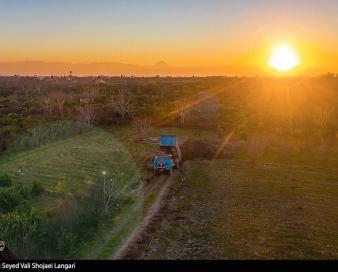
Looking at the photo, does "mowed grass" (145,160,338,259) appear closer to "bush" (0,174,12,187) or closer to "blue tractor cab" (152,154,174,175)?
"blue tractor cab" (152,154,174,175)

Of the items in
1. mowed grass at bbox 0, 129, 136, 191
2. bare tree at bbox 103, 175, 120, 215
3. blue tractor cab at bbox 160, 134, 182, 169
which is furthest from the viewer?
blue tractor cab at bbox 160, 134, 182, 169

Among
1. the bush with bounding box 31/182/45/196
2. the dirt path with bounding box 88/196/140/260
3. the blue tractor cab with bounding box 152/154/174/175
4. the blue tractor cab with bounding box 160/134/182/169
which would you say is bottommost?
the dirt path with bounding box 88/196/140/260

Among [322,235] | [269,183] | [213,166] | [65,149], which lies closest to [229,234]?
[322,235]

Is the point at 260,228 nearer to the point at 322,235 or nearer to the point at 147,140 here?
the point at 322,235

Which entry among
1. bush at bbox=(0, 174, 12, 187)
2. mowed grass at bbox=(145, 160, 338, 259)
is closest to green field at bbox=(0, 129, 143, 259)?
bush at bbox=(0, 174, 12, 187)

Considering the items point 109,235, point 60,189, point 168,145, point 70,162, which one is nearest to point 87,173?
point 70,162

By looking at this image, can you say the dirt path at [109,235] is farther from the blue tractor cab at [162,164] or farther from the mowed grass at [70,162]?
the blue tractor cab at [162,164]
